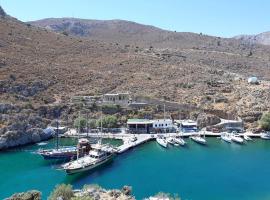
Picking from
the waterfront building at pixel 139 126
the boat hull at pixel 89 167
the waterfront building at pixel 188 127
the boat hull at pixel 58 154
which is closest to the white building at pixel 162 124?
the waterfront building at pixel 139 126

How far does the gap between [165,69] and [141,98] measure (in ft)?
82.4

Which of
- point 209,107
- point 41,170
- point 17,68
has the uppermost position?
point 17,68

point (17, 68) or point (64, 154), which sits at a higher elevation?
point (17, 68)

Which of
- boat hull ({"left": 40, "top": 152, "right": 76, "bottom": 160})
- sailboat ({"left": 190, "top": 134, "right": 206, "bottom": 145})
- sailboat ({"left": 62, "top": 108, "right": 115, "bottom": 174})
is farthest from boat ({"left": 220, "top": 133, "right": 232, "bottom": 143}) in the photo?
boat hull ({"left": 40, "top": 152, "right": 76, "bottom": 160})

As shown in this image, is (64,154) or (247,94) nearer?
(64,154)

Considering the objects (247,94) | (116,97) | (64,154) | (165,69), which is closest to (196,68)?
(165,69)

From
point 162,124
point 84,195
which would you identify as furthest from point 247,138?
point 84,195

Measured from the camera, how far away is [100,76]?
116m

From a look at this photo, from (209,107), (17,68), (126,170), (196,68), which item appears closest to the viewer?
(126,170)

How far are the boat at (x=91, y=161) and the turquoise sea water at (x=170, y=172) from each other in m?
0.87

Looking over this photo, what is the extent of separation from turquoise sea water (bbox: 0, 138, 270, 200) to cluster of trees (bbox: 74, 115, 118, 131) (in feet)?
40.1

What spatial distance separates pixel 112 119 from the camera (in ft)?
301

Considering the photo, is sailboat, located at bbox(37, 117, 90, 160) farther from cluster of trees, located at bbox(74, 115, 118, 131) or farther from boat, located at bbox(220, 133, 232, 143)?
boat, located at bbox(220, 133, 232, 143)

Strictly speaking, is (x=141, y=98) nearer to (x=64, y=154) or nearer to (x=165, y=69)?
(x=165, y=69)
